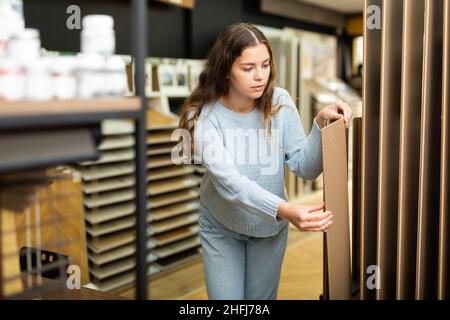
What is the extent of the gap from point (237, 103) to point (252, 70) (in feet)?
0.47

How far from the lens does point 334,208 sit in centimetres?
155

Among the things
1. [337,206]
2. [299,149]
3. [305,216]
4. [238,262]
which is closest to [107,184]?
[238,262]

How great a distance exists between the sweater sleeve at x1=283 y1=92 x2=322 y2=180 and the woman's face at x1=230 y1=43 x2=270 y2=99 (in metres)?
0.15

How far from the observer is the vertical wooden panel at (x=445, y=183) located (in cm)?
148

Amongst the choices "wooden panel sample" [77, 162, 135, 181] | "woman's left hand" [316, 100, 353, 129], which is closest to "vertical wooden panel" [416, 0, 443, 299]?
"woman's left hand" [316, 100, 353, 129]

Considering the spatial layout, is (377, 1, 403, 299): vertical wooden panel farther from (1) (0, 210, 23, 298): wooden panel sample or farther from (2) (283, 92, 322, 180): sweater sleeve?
(1) (0, 210, 23, 298): wooden panel sample

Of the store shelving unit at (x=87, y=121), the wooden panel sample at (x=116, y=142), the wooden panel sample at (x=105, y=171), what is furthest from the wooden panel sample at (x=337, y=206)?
the wooden panel sample at (x=116, y=142)

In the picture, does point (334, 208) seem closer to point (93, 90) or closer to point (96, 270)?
point (93, 90)

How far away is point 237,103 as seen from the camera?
5.40ft

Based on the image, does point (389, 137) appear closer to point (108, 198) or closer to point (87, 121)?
point (87, 121)

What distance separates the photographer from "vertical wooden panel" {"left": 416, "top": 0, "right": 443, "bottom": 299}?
1.52 meters

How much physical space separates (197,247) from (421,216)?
2.22 meters

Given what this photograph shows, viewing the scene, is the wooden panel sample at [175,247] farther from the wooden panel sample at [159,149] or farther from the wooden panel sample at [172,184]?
the wooden panel sample at [159,149]

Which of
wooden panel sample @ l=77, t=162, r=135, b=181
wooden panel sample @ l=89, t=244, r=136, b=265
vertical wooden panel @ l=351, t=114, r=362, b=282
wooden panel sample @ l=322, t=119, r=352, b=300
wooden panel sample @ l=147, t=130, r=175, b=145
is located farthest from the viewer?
wooden panel sample @ l=147, t=130, r=175, b=145
